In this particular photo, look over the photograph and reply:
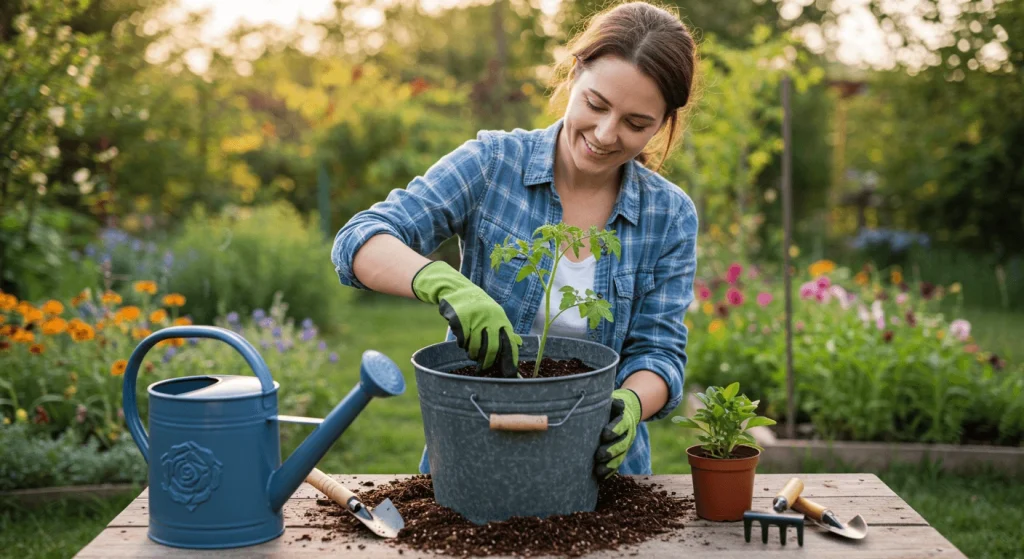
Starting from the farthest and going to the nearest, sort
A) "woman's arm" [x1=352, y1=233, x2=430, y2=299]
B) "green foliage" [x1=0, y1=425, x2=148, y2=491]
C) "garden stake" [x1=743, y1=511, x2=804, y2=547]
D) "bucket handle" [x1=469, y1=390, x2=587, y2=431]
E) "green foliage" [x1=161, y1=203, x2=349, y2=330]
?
"green foliage" [x1=161, y1=203, x2=349, y2=330] → "green foliage" [x1=0, y1=425, x2=148, y2=491] → "woman's arm" [x1=352, y1=233, x2=430, y2=299] → "garden stake" [x1=743, y1=511, x2=804, y2=547] → "bucket handle" [x1=469, y1=390, x2=587, y2=431]

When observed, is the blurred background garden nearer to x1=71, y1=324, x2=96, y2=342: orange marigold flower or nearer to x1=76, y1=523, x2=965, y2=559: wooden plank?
x1=71, y1=324, x2=96, y2=342: orange marigold flower

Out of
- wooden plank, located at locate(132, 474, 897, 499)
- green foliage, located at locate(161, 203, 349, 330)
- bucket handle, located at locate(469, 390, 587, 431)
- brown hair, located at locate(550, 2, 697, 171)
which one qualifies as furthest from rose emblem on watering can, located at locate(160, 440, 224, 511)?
green foliage, located at locate(161, 203, 349, 330)

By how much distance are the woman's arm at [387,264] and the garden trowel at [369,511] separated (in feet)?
1.15

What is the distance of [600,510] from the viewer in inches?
58.6

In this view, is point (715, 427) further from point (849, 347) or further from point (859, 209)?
point (859, 209)

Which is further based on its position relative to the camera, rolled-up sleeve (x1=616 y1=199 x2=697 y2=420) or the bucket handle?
rolled-up sleeve (x1=616 y1=199 x2=697 y2=420)

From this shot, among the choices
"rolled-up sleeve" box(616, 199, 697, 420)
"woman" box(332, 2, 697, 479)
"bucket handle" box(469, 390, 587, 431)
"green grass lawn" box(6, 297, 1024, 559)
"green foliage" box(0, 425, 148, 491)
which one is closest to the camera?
"bucket handle" box(469, 390, 587, 431)

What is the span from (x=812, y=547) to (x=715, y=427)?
259 mm

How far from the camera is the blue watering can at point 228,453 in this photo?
1.29m

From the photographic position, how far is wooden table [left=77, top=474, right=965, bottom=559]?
4.33ft

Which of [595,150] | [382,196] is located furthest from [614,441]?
[382,196]

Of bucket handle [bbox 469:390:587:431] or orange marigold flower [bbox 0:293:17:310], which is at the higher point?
orange marigold flower [bbox 0:293:17:310]

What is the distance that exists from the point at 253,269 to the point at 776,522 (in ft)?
17.0

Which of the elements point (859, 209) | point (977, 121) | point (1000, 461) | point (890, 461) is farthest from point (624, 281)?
point (859, 209)
